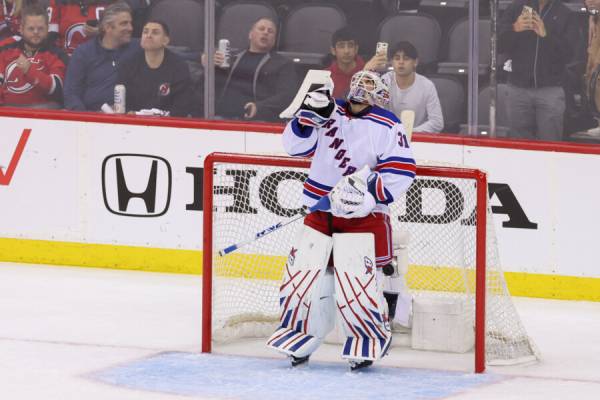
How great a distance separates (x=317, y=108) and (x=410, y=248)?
1.33 m

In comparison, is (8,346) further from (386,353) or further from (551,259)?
(551,259)

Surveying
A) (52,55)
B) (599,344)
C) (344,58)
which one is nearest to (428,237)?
(599,344)

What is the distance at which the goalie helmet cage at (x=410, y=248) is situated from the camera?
6254 millimetres

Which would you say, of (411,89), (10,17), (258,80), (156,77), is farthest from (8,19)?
(411,89)

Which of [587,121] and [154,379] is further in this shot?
[587,121]

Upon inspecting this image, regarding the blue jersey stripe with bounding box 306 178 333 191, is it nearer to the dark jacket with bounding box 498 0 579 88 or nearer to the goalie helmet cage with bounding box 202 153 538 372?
the goalie helmet cage with bounding box 202 153 538 372

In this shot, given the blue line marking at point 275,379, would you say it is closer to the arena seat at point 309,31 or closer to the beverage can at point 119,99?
the arena seat at point 309,31

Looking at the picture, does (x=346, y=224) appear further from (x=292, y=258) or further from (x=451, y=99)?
(x=451, y=99)

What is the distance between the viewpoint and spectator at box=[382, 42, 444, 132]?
7918 millimetres

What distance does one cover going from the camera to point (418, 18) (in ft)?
25.7

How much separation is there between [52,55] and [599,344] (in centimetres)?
358

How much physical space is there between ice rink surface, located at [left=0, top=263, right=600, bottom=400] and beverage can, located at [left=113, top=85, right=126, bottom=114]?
116 centimetres

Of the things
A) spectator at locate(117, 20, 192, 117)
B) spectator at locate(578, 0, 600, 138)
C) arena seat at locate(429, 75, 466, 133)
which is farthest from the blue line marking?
spectator at locate(117, 20, 192, 117)

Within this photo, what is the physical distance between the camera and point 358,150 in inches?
237
